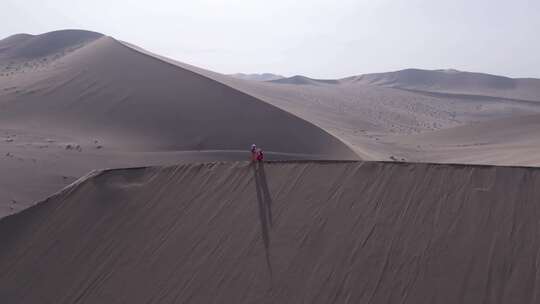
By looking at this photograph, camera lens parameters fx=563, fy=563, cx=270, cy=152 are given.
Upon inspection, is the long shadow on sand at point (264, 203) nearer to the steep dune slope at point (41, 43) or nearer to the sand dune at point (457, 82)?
the steep dune slope at point (41, 43)

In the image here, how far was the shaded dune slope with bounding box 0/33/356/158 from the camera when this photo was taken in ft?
68.1

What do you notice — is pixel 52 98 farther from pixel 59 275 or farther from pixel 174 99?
pixel 59 275

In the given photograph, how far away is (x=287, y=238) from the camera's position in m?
7.68

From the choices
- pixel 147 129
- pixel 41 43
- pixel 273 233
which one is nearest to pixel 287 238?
pixel 273 233

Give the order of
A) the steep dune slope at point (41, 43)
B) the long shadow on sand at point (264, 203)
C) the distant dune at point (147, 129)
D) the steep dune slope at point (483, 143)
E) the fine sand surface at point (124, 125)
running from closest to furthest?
the long shadow on sand at point (264, 203) → the fine sand surface at point (124, 125) → the distant dune at point (147, 129) → the steep dune slope at point (483, 143) → the steep dune slope at point (41, 43)

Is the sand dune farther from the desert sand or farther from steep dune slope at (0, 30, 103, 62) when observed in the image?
the desert sand

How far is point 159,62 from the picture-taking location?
28484mm

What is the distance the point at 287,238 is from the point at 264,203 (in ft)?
3.15

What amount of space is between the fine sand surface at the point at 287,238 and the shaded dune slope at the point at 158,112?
1056 cm

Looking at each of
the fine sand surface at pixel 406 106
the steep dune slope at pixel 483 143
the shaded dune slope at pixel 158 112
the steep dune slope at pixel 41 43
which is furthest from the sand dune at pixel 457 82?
the shaded dune slope at pixel 158 112

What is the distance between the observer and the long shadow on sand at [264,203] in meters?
7.73

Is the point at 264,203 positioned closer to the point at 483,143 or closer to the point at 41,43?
the point at 483,143

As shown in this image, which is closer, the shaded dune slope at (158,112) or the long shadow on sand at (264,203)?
the long shadow on sand at (264,203)

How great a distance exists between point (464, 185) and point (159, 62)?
75.0ft
